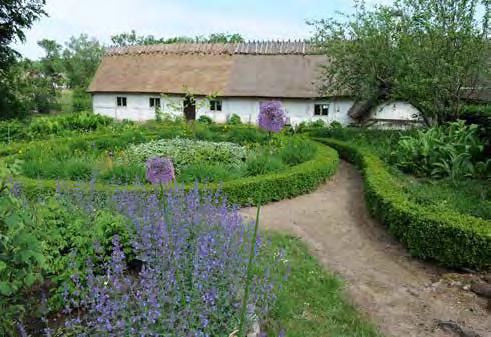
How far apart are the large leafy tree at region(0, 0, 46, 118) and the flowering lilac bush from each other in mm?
21668

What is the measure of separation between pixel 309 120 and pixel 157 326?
769 inches

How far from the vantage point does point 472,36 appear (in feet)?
34.8

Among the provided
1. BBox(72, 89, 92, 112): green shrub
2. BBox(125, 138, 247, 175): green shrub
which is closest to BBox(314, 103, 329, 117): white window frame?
BBox(125, 138, 247, 175): green shrub

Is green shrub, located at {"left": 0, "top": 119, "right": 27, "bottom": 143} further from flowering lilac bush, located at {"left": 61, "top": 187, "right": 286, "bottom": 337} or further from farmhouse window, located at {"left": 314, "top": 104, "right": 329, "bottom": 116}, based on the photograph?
farmhouse window, located at {"left": 314, "top": 104, "right": 329, "bottom": 116}

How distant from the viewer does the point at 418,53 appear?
11.0m

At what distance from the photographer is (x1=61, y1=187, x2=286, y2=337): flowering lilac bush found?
2723 millimetres

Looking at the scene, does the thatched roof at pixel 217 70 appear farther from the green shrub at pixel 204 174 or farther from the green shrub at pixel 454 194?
the green shrub at pixel 454 194

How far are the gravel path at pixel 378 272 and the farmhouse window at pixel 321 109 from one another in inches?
532

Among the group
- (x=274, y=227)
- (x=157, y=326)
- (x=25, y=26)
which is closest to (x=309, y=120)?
(x=274, y=227)

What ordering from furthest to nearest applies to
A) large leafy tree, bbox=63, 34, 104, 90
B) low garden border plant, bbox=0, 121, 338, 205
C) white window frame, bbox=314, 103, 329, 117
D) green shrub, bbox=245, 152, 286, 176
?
large leafy tree, bbox=63, 34, 104, 90 < white window frame, bbox=314, 103, 329, 117 < green shrub, bbox=245, 152, 286, 176 < low garden border plant, bbox=0, 121, 338, 205

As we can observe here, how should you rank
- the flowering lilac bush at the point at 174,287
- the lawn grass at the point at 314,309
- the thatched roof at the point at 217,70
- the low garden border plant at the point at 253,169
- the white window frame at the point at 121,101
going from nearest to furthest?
1. the flowering lilac bush at the point at 174,287
2. the lawn grass at the point at 314,309
3. the low garden border plant at the point at 253,169
4. the thatched roof at the point at 217,70
5. the white window frame at the point at 121,101

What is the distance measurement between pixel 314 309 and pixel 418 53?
9.39 meters

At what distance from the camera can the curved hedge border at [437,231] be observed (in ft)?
16.7

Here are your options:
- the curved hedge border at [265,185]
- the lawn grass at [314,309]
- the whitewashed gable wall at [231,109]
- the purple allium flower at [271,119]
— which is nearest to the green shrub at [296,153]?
the curved hedge border at [265,185]
